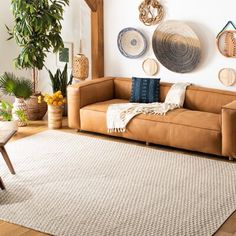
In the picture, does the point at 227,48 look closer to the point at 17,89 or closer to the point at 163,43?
the point at 163,43

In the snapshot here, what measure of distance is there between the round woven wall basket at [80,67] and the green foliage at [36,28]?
0.92 ft

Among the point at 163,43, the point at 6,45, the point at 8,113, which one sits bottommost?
the point at 8,113

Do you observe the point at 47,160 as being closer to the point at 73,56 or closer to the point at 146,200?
the point at 146,200

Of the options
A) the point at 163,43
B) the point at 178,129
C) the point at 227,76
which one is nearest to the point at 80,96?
the point at 163,43

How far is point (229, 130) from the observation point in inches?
190

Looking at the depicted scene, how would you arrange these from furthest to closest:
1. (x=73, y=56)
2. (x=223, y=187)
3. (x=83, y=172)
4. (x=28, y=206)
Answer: (x=73, y=56)
(x=83, y=172)
(x=223, y=187)
(x=28, y=206)

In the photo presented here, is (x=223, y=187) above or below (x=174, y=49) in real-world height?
below

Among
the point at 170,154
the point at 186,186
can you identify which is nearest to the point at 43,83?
the point at 170,154

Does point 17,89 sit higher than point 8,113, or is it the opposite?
point 17,89

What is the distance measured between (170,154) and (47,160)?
116 centimetres

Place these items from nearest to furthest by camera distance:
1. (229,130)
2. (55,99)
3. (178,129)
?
(229,130)
(178,129)
(55,99)

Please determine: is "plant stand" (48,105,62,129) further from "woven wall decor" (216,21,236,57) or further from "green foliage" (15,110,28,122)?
"woven wall decor" (216,21,236,57)

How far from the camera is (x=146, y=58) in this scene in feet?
20.6

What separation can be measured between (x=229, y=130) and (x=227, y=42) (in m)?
1.19
